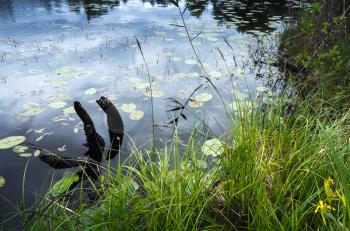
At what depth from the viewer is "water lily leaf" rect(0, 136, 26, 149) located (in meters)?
2.83

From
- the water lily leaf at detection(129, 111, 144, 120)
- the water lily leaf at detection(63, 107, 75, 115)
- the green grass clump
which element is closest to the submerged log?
the water lily leaf at detection(129, 111, 144, 120)

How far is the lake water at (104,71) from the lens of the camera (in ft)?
10.0

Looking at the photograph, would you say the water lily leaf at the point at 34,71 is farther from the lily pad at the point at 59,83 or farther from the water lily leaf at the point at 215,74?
the water lily leaf at the point at 215,74

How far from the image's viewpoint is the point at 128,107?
3553 millimetres

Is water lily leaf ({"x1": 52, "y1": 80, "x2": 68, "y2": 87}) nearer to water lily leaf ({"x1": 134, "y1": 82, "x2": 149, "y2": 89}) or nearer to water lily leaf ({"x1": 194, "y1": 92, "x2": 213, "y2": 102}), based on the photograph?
water lily leaf ({"x1": 134, "y1": 82, "x2": 149, "y2": 89})

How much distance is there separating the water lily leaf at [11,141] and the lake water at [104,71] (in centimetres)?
7

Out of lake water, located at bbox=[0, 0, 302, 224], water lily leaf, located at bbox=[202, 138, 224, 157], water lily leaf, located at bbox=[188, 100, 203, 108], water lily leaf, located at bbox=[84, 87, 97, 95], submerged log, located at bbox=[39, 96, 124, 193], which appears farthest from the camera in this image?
water lily leaf, located at bbox=[84, 87, 97, 95]

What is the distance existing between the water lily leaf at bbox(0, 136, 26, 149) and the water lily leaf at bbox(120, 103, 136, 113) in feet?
3.51

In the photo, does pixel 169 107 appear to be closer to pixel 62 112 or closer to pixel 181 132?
pixel 181 132

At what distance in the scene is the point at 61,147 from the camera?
2936 mm

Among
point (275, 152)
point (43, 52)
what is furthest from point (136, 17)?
point (275, 152)

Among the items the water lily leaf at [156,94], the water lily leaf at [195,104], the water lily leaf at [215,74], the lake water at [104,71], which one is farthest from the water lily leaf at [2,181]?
the water lily leaf at [215,74]

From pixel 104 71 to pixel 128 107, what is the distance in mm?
1274

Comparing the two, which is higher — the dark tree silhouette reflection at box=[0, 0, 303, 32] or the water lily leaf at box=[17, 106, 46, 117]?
the dark tree silhouette reflection at box=[0, 0, 303, 32]
